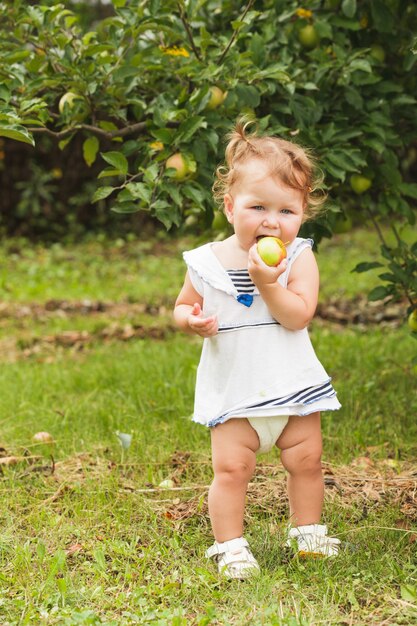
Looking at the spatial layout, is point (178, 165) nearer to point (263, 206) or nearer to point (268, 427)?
point (263, 206)

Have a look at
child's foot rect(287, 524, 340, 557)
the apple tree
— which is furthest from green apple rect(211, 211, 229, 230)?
child's foot rect(287, 524, 340, 557)

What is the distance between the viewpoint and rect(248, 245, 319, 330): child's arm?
2172 millimetres

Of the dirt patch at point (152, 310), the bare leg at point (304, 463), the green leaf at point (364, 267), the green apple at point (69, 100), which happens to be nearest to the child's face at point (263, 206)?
the bare leg at point (304, 463)

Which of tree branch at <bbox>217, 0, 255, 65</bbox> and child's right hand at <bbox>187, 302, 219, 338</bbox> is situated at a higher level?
tree branch at <bbox>217, 0, 255, 65</bbox>

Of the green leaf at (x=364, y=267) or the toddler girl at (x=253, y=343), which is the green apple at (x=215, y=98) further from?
the green leaf at (x=364, y=267)

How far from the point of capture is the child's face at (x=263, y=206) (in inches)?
89.4

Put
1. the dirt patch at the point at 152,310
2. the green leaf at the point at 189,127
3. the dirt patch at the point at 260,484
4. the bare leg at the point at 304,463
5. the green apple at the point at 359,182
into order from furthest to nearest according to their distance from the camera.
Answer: the dirt patch at the point at 152,310 < the green apple at the point at 359,182 < the green leaf at the point at 189,127 < the dirt patch at the point at 260,484 < the bare leg at the point at 304,463

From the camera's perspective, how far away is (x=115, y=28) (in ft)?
10.0

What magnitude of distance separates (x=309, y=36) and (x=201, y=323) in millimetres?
1644

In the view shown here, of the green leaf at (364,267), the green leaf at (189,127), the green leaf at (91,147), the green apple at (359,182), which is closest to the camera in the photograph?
the green leaf at (189,127)

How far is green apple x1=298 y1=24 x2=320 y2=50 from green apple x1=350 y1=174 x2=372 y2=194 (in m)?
0.53

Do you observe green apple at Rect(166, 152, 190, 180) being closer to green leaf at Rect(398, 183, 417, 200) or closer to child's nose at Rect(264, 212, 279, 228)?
child's nose at Rect(264, 212, 279, 228)

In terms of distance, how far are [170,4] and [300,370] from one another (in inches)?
57.1

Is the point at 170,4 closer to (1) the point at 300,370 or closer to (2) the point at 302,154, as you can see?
(2) the point at 302,154
